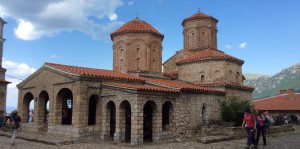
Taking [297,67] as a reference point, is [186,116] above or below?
below

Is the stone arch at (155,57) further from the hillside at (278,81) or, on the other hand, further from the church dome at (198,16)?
the hillside at (278,81)

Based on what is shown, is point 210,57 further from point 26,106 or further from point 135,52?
point 26,106

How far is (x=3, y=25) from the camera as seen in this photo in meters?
26.3

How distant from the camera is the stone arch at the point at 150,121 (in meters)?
14.8

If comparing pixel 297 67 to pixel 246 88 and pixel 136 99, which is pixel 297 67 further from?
pixel 136 99

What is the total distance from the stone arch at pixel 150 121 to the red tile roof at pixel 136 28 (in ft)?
18.9

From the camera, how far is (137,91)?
13.6 metres

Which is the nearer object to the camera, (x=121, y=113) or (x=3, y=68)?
(x=121, y=113)

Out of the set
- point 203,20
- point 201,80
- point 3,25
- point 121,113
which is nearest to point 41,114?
point 121,113

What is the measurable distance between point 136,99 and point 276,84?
146109 millimetres

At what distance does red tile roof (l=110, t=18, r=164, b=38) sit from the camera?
20.6m

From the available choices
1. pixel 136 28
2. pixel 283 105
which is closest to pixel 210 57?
pixel 136 28

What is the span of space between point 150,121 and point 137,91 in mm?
4019

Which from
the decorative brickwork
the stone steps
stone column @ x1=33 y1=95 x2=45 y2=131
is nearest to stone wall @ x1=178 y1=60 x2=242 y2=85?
the decorative brickwork
